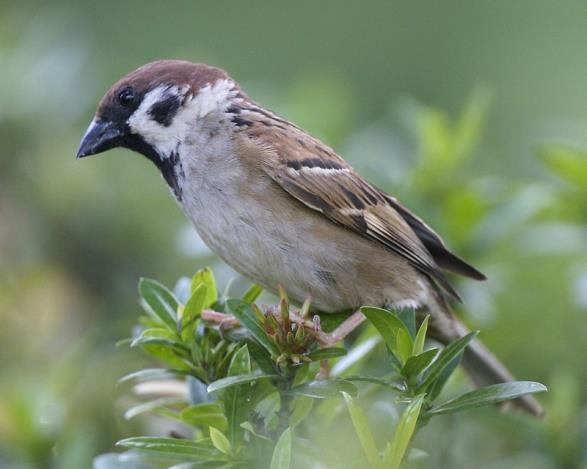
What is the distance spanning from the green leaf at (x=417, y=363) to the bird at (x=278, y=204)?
84cm

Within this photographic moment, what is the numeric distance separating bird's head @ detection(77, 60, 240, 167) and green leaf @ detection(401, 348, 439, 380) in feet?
4.14

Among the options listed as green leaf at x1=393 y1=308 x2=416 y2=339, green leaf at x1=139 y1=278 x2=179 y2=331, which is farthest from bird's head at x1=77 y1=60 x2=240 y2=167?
green leaf at x1=393 y1=308 x2=416 y2=339

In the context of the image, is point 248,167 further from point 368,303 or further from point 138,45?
point 138,45

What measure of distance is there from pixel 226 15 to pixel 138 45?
2.64 ft

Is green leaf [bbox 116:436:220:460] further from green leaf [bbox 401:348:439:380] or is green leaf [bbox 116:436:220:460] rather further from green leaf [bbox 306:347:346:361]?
green leaf [bbox 401:348:439:380]

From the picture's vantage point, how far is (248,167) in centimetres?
320

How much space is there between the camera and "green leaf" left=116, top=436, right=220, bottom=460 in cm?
222

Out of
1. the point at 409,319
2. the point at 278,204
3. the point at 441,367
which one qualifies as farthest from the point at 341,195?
the point at 441,367

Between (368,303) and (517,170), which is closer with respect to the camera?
(368,303)

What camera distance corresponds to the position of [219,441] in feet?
7.47

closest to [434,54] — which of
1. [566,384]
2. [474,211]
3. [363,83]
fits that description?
[363,83]

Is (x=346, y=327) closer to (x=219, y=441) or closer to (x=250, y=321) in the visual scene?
(x=250, y=321)

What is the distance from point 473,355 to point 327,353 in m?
1.00

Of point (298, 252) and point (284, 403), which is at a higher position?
point (298, 252)
